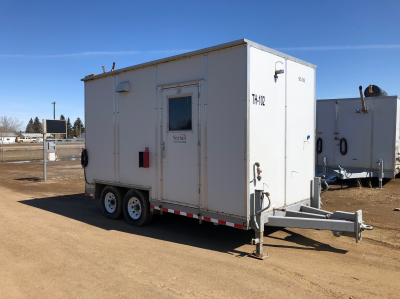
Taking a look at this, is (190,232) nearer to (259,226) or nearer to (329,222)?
(259,226)

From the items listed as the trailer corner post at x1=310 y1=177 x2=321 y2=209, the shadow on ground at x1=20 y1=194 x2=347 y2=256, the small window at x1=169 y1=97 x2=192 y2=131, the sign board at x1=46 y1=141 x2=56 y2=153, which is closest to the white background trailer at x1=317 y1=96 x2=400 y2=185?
the trailer corner post at x1=310 y1=177 x2=321 y2=209

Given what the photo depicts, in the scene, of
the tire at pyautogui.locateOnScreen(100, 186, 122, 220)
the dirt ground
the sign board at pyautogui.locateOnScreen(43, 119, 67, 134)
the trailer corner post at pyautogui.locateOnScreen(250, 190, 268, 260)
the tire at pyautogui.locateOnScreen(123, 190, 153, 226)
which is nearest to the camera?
the dirt ground

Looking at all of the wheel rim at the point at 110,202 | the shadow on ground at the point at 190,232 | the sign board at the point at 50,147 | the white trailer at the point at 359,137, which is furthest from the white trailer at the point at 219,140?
the sign board at the point at 50,147

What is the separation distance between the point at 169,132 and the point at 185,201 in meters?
1.37

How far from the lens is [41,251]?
551cm

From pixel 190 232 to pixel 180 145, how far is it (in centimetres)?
Answer: 186

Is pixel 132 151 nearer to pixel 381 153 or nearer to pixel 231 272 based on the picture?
pixel 231 272

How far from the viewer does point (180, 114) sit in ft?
20.3

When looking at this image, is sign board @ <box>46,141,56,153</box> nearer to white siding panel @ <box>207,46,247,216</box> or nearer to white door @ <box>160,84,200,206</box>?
white door @ <box>160,84,200,206</box>

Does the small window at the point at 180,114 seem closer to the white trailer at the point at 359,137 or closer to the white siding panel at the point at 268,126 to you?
the white siding panel at the point at 268,126

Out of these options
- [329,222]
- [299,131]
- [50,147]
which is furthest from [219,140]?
[50,147]

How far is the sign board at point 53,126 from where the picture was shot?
1628cm

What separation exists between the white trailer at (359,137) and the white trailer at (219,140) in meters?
5.84

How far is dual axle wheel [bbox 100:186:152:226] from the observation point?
23.0ft
